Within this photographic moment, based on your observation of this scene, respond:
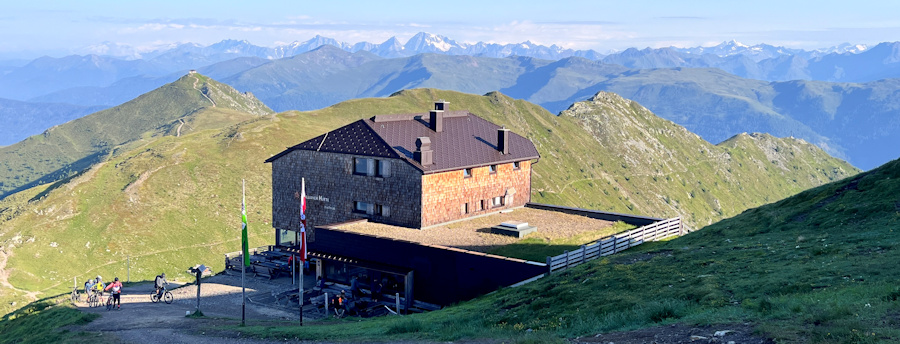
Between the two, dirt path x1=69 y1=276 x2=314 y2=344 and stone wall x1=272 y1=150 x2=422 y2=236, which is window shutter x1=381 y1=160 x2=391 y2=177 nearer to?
stone wall x1=272 y1=150 x2=422 y2=236

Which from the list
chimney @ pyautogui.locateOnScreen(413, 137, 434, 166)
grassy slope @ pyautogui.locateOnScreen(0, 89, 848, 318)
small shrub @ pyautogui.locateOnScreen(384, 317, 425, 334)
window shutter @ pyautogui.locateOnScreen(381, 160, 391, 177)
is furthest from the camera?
grassy slope @ pyautogui.locateOnScreen(0, 89, 848, 318)

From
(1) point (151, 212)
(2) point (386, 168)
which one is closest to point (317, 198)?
(2) point (386, 168)

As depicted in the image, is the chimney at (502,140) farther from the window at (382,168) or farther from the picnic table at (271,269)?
the picnic table at (271,269)

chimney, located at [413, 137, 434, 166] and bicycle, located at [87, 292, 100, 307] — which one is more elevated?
chimney, located at [413, 137, 434, 166]

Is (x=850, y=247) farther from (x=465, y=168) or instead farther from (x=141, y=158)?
(x=141, y=158)

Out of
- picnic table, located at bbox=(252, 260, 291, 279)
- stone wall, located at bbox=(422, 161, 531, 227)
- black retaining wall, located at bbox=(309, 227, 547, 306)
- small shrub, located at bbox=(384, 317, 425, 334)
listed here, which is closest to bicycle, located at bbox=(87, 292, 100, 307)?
picnic table, located at bbox=(252, 260, 291, 279)

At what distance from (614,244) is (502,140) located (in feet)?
57.2

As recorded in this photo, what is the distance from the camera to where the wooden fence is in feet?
143

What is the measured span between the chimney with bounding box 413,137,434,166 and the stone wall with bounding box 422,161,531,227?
1135 millimetres

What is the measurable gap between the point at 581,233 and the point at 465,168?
1079cm

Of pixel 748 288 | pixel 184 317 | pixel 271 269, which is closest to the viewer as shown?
pixel 748 288

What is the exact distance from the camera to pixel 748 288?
2541 centimetres

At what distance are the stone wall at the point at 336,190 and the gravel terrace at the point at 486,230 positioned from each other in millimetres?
1892

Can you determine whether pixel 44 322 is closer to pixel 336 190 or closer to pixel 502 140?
pixel 336 190
